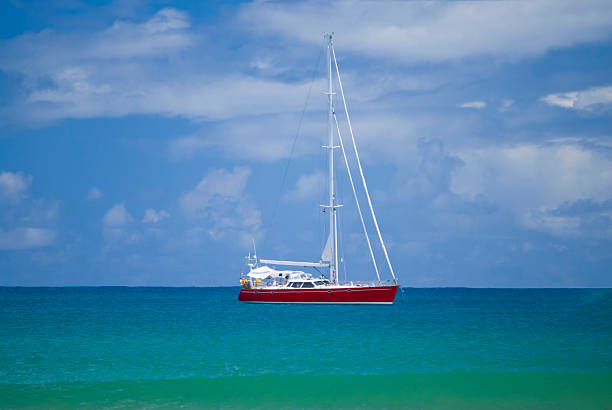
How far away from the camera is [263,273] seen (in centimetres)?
6956

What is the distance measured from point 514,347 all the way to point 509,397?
14643 mm

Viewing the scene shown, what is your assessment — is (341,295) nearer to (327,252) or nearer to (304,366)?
(327,252)

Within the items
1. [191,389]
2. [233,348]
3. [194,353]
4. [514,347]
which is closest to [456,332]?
[514,347]

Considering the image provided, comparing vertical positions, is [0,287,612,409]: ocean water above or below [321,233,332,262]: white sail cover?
below

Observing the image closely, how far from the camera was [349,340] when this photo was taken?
1549 inches

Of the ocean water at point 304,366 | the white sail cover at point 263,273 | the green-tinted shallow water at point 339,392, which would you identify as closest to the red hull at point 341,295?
the white sail cover at point 263,273

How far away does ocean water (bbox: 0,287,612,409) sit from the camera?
22.6 meters

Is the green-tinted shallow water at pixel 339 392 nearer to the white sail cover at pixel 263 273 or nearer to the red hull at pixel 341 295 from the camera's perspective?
the red hull at pixel 341 295

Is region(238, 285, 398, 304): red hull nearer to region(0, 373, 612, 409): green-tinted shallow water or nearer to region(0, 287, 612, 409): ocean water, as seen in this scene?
region(0, 287, 612, 409): ocean water

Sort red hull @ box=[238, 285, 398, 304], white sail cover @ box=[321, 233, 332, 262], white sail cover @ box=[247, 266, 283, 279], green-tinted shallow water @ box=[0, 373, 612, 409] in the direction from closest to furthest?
1. green-tinted shallow water @ box=[0, 373, 612, 409]
2. red hull @ box=[238, 285, 398, 304]
3. white sail cover @ box=[321, 233, 332, 262]
4. white sail cover @ box=[247, 266, 283, 279]

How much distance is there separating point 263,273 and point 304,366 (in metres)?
40.2

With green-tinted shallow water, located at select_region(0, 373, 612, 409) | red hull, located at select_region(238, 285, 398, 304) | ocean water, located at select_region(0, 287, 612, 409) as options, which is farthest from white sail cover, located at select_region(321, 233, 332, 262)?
green-tinted shallow water, located at select_region(0, 373, 612, 409)

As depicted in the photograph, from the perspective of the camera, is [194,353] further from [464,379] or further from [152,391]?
[464,379]

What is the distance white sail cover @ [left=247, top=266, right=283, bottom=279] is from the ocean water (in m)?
18.2
